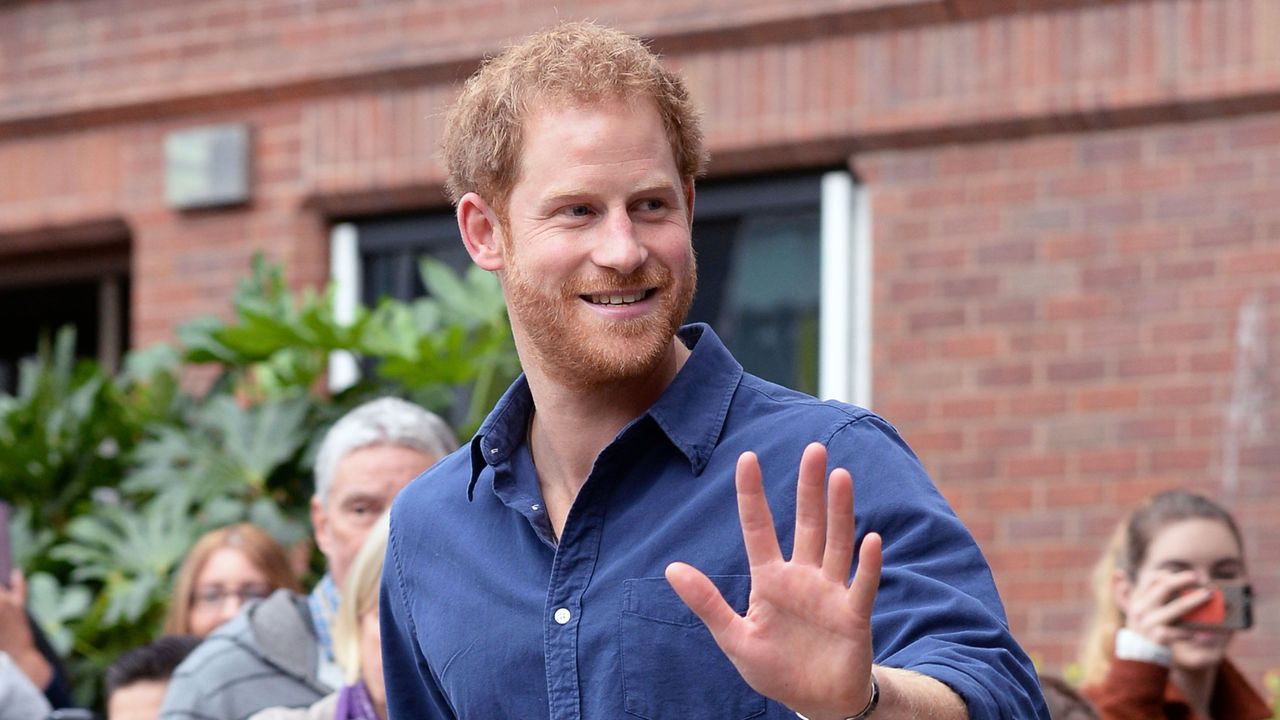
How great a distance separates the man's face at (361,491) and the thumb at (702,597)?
116 inches

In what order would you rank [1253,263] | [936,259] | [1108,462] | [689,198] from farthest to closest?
[936,259]
[1108,462]
[1253,263]
[689,198]

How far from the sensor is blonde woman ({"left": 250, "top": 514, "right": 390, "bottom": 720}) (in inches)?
168

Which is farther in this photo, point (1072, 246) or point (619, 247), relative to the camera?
point (1072, 246)

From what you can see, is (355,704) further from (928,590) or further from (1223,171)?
(1223,171)

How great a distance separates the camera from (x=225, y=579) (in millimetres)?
5625

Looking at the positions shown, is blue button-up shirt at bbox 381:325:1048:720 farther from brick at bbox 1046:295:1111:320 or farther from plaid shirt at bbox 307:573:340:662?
brick at bbox 1046:295:1111:320

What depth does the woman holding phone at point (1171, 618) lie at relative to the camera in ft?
15.3

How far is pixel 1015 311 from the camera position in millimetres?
6574

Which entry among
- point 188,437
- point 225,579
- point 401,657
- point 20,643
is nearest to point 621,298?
point 401,657

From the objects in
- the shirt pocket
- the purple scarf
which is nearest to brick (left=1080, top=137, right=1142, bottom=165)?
the purple scarf

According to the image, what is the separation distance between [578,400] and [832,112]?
176 inches

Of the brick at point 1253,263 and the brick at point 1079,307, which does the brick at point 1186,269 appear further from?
the brick at point 1079,307

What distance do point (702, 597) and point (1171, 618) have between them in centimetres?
287

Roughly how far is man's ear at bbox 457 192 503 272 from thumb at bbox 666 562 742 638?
704 mm
